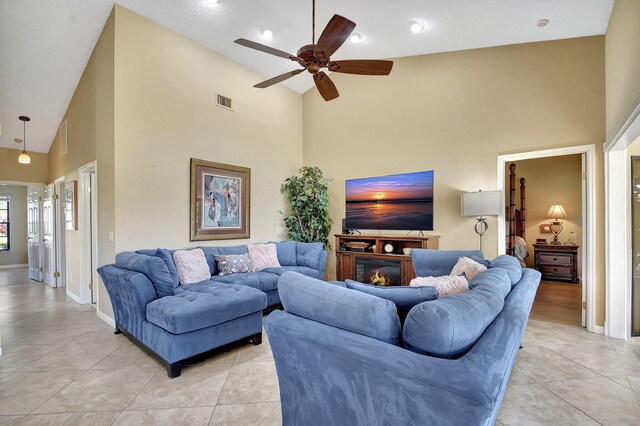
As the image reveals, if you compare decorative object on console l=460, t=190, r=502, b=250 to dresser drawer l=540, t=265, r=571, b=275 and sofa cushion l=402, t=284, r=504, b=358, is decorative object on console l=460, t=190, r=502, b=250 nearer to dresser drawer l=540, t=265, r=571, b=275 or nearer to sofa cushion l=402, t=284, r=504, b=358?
sofa cushion l=402, t=284, r=504, b=358

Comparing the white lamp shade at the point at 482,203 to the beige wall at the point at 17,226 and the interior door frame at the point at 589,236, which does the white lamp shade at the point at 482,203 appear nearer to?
the interior door frame at the point at 589,236

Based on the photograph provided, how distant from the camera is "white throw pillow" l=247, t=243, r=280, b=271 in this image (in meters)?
4.50

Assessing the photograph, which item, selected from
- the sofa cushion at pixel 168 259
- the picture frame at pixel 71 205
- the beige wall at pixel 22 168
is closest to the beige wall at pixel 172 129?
Result: the sofa cushion at pixel 168 259

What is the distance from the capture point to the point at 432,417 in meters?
1.09

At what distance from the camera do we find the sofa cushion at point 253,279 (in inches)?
A: 149

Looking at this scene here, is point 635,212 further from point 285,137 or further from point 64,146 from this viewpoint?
point 64,146

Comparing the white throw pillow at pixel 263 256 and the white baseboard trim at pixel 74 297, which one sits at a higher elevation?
the white throw pillow at pixel 263 256

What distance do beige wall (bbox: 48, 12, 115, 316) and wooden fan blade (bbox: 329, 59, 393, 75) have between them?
2.63 m

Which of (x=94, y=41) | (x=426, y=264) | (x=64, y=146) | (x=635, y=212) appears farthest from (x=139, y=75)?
(x=635, y=212)

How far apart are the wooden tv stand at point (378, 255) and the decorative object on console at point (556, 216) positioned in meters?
3.68

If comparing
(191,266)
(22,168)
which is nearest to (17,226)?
(22,168)

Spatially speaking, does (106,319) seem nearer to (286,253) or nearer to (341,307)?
(286,253)

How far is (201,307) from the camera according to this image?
2.61 metres

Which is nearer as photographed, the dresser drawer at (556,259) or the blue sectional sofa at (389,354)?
the blue sectional sofa at (389,354)
